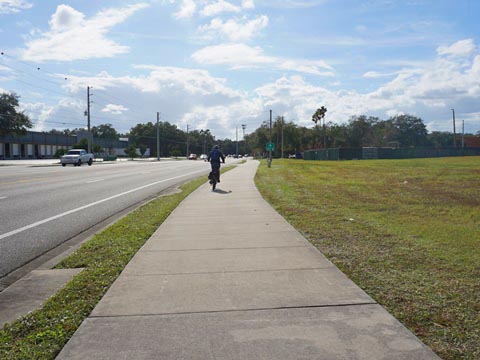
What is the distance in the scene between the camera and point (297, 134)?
123750 mm

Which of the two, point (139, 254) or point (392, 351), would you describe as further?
point (139, 254)

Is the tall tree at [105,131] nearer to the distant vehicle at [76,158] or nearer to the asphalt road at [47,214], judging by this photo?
the distant vehicle at [76,158]

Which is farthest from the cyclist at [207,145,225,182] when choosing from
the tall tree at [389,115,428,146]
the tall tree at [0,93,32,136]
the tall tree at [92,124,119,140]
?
the tall tree at [92,124,119,140]

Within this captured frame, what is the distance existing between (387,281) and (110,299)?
3040 mm

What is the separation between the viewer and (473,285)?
5.05 m

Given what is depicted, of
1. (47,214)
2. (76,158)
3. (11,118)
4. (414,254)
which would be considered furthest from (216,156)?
(11,118)

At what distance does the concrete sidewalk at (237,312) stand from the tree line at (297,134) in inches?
2578

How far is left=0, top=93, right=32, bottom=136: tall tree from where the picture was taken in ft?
208

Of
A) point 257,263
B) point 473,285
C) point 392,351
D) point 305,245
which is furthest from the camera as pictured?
point 305,245

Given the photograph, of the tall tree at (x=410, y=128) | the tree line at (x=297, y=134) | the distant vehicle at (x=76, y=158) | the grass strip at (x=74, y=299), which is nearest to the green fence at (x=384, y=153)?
the tree line at (x=297, y=134)

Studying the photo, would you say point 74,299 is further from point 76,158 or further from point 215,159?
point 76,158

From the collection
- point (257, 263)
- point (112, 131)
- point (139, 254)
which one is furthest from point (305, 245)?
point (112, 131)

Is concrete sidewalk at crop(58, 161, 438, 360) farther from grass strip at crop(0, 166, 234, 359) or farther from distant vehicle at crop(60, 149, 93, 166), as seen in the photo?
distant vehicle at crop(60, 149, 93, 166)

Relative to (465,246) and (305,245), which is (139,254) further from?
(465,246)
